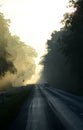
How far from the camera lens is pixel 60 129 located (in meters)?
16.7

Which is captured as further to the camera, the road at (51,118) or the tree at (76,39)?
the tree at (76,39)

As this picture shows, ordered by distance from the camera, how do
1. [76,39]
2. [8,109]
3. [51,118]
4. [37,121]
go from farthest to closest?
[76,39], [8,109], [51,118], [37,121]

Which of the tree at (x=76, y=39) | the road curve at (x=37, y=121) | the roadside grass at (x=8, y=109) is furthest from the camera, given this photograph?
the tree at (x=76, y=39)

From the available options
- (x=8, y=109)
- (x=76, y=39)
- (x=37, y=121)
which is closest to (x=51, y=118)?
(x=37, y=121)

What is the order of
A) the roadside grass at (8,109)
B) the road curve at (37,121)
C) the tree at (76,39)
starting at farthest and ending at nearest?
the tree at (76,39)
the roadside grass at (8,109)
the road curve at (37,121)

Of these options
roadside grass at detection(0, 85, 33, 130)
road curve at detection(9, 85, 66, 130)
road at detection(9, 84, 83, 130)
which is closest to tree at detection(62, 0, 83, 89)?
roadside grass at detection(0, 85, 33, 130)

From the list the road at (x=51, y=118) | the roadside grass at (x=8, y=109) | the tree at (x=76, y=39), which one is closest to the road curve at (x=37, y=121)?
the road at (x=51, y=118)

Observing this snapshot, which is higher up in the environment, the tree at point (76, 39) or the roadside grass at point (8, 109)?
the tree at point (76, 39)

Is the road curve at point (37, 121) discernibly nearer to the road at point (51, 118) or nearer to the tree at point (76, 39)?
the road at point (51, 118)

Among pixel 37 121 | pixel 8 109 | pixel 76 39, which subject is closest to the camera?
pixel 37 121

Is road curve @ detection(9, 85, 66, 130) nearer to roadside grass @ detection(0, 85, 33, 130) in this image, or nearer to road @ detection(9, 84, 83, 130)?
road @ detection(9, 84, 83, 130)

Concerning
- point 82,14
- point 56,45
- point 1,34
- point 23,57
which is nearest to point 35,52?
point 23,57

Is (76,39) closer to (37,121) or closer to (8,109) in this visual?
(8,109)

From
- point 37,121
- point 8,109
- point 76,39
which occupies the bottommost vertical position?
point 37,121
